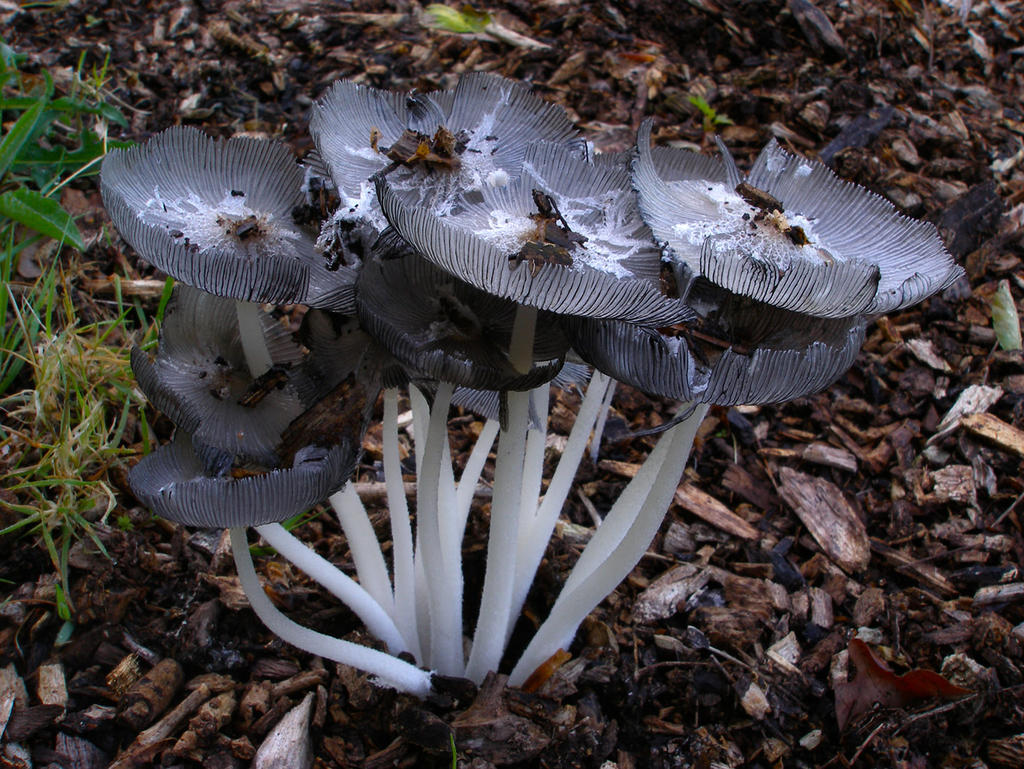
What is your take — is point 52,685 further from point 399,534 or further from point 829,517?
point 829,517

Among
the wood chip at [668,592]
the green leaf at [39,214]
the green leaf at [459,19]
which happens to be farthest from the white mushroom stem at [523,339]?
the green leaf at [459,19]

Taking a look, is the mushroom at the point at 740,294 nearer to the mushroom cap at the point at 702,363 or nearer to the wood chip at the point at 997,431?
the mushroom cap at the point at 702,363

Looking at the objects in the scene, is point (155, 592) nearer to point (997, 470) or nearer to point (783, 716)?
point (783, 716)

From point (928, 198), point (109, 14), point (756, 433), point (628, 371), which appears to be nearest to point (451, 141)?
point (628, 371)

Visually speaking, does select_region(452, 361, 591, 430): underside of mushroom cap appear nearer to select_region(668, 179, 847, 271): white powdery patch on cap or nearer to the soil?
the soil

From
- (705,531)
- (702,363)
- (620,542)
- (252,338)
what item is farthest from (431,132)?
(705,531)

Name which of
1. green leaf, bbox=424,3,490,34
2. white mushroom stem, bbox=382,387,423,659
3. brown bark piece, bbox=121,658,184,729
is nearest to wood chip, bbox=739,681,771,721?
white mushroom stem, bbox=382,387,423,659
